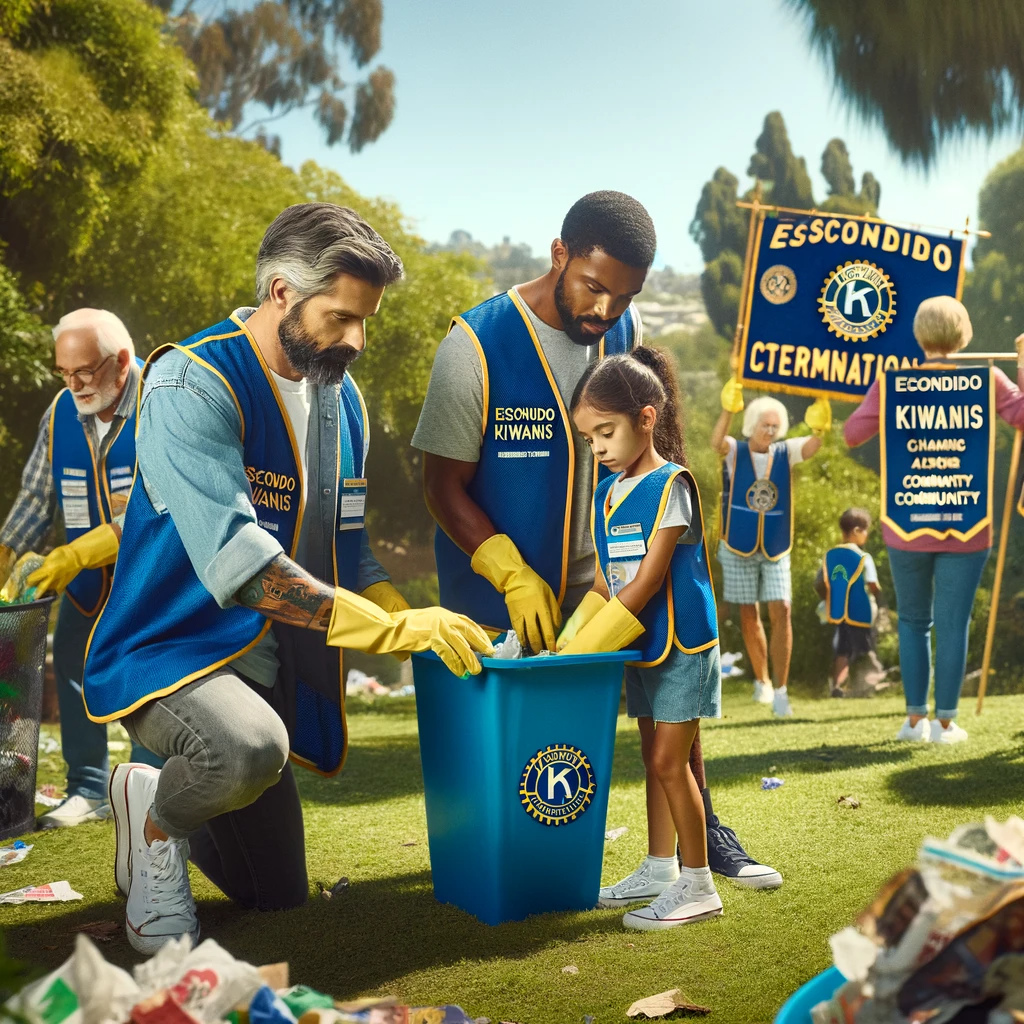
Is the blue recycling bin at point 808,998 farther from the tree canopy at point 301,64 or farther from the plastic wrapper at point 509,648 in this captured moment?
the tree canopy at point 301,64

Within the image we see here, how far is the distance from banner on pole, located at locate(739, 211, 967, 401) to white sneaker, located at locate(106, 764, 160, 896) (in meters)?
4.11

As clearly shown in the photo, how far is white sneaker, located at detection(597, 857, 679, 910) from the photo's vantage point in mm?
2680

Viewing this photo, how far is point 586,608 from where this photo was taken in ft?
8.71

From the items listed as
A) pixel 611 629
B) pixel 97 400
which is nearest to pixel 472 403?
pixel 611 629

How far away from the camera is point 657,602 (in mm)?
2576

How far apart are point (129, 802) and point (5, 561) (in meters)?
1.47

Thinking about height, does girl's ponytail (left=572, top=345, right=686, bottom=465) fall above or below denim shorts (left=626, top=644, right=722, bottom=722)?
above

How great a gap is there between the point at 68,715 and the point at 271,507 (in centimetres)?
178

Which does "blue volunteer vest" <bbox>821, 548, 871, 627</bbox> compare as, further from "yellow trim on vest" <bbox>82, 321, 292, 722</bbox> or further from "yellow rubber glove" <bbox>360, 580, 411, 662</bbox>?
"yellow trim on vest" <bbox>82, 321, 292, 722</bbox>

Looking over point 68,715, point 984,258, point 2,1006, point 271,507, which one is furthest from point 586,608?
point 984,258

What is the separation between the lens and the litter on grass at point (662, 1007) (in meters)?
1.99

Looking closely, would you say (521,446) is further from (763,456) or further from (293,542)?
(763,456)

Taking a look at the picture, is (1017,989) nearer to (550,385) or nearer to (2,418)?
(550,385)

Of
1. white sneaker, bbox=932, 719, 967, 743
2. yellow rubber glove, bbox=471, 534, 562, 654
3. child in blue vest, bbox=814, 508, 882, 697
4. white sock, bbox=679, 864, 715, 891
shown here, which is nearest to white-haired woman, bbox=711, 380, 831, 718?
child in blue vest, bbox=814, 508, 882, 697
